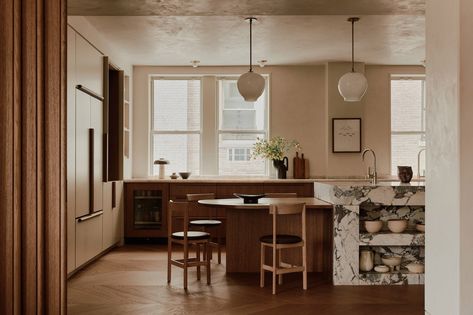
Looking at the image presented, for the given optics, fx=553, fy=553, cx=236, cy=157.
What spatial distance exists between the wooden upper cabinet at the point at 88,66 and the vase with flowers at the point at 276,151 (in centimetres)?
288

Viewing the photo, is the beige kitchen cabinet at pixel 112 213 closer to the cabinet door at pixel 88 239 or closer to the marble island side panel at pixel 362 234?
the cabinet door at pixel 88 239

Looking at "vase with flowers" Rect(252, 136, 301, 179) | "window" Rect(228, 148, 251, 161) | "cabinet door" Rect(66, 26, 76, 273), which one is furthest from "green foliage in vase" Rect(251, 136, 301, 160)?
"cabinet door" Rect(66, 26, 76, 273)

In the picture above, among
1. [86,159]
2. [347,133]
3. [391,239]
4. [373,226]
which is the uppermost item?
[347,133]

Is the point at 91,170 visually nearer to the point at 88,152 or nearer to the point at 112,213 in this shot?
the point at 88,152

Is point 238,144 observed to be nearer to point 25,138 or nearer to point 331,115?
point 331,115

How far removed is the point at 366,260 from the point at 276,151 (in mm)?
3404

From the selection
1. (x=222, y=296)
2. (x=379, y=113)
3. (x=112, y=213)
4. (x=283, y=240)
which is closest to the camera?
(x=222, y=296)

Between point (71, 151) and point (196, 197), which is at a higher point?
point (71, 151)

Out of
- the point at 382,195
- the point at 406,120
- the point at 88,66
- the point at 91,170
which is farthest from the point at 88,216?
the point at 406,120

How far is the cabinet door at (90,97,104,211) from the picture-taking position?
666 centimetres

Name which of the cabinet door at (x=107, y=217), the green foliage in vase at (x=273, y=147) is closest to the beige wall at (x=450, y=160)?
the cabinet door at (x=107, y=217)

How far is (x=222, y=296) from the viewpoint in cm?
506

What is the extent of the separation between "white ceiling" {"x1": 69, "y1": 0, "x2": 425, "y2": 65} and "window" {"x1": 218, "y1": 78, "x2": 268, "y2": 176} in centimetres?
62

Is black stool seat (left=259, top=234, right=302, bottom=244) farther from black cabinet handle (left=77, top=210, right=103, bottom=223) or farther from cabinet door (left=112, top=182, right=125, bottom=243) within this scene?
cabinet door (left=112, top=182, right=125, bottom=243)
